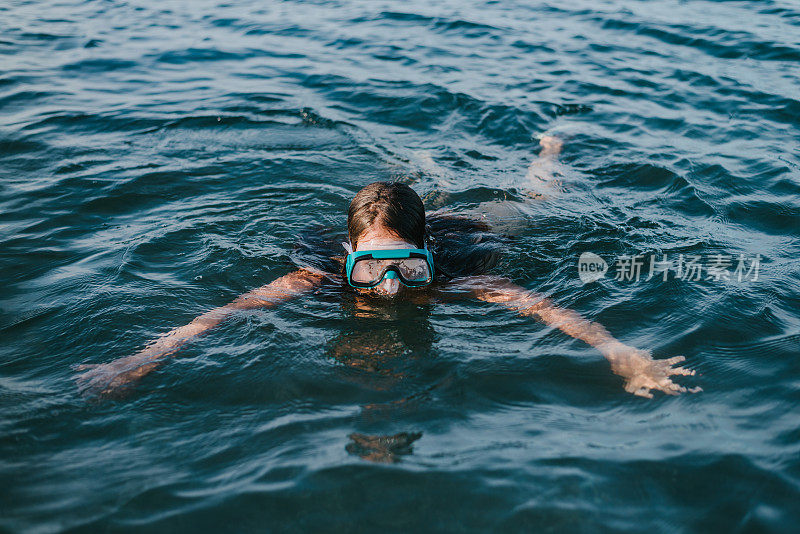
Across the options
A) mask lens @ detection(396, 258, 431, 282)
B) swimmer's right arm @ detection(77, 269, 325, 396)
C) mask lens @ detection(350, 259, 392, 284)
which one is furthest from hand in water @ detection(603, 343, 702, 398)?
swimmer's right arm @ detection(77, 269, 325, 396)

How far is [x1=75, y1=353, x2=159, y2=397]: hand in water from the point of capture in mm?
3426

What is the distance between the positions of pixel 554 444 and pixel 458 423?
0.47 meters

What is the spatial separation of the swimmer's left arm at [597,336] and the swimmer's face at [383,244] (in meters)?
0.67

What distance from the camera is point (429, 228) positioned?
554 centimetres

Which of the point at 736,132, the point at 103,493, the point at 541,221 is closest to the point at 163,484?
the point at 103,493

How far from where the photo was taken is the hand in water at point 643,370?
3432 millimetres

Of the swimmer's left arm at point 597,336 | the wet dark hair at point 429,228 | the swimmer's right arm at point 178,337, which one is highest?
the wet dark hair at point 429,228

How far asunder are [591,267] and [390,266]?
5.67 feet

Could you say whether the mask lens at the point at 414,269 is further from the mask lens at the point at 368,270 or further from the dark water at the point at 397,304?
the dark water at the point at 397,304

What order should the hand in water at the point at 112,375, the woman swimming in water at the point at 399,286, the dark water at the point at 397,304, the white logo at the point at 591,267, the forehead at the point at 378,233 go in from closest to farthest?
the dark water at the point at 397,304, the hand in water at the point at 112,375, the woman swimming in water at the point at 399,286, the forehead at the point at 378,233, the white logo at the point at 591,267

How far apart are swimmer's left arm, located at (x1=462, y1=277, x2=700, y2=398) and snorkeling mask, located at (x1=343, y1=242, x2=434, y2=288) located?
0.52m

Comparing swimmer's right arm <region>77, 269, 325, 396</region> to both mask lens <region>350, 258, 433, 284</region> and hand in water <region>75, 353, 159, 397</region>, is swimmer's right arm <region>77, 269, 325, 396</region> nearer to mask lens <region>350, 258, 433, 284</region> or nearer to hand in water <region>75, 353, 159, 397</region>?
hand in water <region>75, 353, 159, 397</region>

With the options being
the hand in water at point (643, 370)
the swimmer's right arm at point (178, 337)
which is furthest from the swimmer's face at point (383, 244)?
the hand in water at point (643, 370)

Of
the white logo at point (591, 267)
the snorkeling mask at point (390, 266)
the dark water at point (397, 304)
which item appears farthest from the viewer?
the white logo at point (591, 267)
